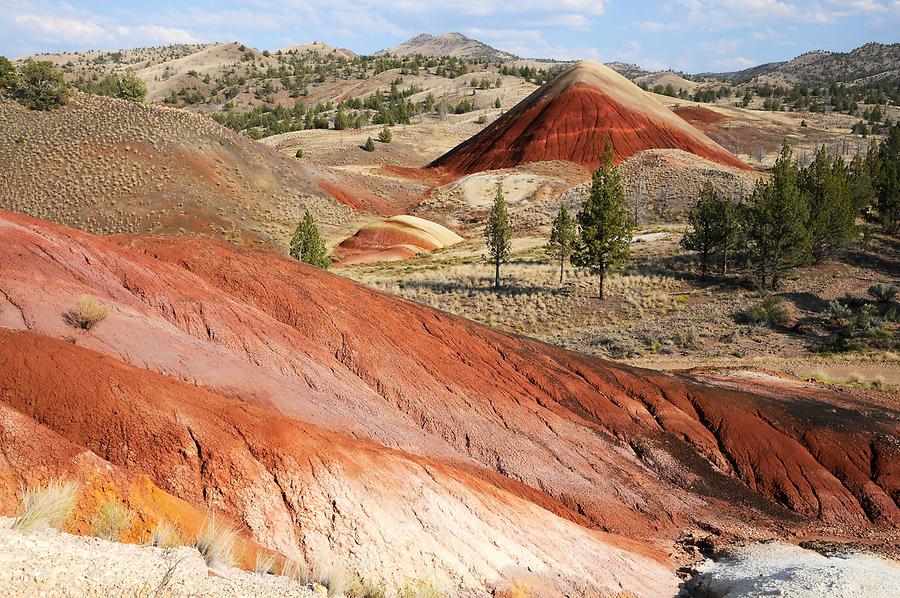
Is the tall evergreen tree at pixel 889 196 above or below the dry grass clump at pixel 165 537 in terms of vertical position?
above

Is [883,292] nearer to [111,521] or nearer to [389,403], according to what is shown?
[389,403]

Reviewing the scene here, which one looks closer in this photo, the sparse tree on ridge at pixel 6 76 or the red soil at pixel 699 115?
the sparse tree on ridge at pixel 6 76

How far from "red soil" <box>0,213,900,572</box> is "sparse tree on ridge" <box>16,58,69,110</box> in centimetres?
5908

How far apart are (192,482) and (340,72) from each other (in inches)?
7385

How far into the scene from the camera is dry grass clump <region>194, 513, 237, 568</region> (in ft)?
27.1

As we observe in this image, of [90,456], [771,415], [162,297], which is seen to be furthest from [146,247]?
[771,415]

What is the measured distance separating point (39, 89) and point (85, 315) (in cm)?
6699

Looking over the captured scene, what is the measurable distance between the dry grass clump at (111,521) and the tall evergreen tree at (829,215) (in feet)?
158

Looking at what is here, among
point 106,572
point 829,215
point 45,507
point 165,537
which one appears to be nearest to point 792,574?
point 165,537

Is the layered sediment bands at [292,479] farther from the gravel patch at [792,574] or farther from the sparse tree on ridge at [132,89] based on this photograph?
the sparse tree on ridge at [132,89]

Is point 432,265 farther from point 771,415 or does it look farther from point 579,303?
point 771,415

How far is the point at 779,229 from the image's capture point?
45.0 metres

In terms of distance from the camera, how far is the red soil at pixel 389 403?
10500mm

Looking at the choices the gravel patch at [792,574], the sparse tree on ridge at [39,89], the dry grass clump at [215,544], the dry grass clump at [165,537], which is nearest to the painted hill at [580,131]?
the sparse tree on ridge at [39,89]
